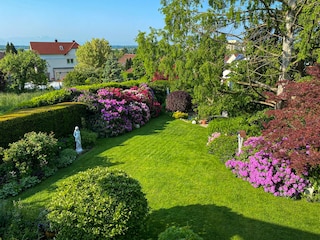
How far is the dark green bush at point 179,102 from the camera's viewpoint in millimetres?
15383

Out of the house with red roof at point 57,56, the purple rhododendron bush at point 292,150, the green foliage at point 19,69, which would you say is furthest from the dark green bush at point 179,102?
the house with red roof at point 57,56

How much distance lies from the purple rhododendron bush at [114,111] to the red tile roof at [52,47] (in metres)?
42.2

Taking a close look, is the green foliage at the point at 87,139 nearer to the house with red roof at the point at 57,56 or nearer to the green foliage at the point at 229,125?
the green foliage at the point at 229,125

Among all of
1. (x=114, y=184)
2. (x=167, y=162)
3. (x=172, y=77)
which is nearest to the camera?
(x=114, y=184)

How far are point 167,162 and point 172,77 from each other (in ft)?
8.73

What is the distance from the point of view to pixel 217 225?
5012 mm

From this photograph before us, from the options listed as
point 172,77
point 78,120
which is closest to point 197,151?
point 172,77

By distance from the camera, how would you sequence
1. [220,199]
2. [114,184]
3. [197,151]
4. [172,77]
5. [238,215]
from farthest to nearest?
[197,151]
[172,77]
[220,199]
[238,215]
[114,184]

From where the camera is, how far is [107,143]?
10.5m

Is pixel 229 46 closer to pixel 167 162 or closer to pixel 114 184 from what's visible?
pixel 167 162

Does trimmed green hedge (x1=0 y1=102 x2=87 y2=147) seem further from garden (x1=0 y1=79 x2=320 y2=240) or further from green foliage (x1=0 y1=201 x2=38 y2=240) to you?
green foliage (x1=0 y1=201 x2=38 y2=240)

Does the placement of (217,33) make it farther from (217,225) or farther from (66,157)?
(66,157)

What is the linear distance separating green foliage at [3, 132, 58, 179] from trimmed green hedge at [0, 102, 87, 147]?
0.64 meters

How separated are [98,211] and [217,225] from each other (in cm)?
240
